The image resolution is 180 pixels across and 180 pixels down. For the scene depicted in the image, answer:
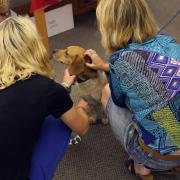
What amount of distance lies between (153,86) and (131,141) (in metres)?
0.34

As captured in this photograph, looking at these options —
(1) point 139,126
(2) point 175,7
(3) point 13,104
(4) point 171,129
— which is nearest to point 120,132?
(1) point 139,126

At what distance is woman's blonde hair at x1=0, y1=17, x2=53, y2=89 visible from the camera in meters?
1.16

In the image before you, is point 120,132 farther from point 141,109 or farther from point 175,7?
point 175,7

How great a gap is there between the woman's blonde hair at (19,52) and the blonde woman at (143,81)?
31 cm

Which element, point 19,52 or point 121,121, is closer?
point 19,52

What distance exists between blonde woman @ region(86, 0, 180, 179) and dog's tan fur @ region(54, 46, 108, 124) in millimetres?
308

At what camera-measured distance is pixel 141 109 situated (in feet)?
4.53

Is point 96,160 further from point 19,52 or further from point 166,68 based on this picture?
point 19,52

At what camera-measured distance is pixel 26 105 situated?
1.13 m

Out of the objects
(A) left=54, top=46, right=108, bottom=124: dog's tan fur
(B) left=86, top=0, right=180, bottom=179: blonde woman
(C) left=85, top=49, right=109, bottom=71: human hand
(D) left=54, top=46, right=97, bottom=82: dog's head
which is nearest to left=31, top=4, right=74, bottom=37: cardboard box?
(A) left=54, top=46, right=108, bottom=124: dog's tan fur

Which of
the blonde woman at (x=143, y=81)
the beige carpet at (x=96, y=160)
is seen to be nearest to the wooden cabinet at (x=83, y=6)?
the beige carpet at (x=96, y=160)

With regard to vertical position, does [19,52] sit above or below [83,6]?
above

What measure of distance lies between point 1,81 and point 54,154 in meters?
0.36

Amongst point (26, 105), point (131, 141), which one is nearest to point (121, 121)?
point (131, 141)
